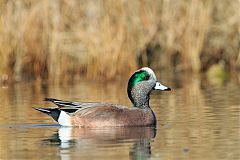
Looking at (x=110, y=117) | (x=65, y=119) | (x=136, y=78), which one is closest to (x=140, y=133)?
(x=110, y=117)

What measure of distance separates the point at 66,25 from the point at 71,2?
50 centimetres

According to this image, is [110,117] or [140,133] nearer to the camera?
[140,133]

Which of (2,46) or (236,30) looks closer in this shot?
(2,46)

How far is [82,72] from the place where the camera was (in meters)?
18.3

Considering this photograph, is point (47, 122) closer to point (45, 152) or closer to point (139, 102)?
point (139, 102)

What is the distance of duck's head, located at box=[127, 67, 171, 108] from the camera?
11211 millimetres

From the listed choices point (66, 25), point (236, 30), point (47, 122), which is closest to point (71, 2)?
point (66, 25)

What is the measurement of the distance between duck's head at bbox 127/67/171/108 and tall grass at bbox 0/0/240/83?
5.80 m

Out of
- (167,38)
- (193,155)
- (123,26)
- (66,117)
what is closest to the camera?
(193,155)

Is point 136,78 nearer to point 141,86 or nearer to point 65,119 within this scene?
point 141,86

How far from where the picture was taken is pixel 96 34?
56.3 feet

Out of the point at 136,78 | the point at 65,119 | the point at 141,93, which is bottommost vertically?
the point at 65,119

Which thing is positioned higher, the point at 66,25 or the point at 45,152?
the point at 66,25

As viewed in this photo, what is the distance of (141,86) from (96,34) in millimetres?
5995
